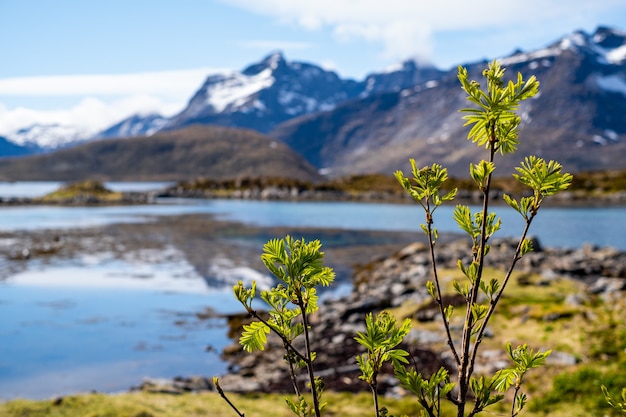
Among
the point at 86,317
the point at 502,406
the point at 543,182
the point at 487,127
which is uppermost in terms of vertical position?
the point at 487,127

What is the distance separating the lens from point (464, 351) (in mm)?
2979

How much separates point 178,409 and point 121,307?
23012 mm

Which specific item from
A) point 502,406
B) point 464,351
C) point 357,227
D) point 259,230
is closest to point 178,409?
point 502,406

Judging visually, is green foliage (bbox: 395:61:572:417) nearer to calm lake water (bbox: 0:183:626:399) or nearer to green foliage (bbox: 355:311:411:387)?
green foliage (bbox: 355:311:411:387)

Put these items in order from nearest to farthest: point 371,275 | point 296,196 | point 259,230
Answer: point 371,275, point 259,230, point 296,196

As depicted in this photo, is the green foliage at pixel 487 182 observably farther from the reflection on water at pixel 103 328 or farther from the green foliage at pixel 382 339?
the reflection on water at pixel 103 328

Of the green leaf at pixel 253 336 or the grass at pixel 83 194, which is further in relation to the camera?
the grass at pixel 83 194

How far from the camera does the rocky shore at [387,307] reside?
20.4 metres

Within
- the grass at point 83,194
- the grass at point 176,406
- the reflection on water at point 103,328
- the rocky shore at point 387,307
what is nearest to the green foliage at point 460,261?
the rocky shore at point 387,307

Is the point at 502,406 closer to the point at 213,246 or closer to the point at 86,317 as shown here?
the point at 86,317

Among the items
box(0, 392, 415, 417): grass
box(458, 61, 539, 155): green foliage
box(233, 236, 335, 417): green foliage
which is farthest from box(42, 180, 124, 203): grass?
box(458, 61, 539, 155): green foliage

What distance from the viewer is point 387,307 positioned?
31766 mm

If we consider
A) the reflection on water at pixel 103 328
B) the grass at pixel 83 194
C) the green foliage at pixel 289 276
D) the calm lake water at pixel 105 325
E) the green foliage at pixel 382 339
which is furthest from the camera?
the grass at pixel 83 194

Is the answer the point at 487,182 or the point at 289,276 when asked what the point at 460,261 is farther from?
the point at 289,276
